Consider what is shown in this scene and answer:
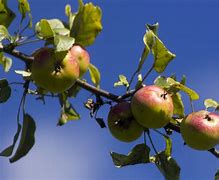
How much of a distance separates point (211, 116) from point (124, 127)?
291 mm

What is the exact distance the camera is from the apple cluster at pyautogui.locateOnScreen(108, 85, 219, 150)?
5.67 feet

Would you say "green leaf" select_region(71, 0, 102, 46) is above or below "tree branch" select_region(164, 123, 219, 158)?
above

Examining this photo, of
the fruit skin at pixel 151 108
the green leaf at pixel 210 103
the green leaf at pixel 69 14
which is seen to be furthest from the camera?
the green leaf at pixel 210 103

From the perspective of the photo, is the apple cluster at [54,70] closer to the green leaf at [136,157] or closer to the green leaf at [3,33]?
the green leaf at [3,33]

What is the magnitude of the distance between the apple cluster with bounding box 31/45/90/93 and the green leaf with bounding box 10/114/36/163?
202 millimetres

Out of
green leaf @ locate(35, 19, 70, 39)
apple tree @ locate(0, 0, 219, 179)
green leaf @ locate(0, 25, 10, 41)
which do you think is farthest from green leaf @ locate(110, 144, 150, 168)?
green leaf @ locate(0, 25, 10, 41)

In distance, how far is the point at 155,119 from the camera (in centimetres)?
172

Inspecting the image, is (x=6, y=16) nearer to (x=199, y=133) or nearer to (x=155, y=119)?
(x=155, y=119)

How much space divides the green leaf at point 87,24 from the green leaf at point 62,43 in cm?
20

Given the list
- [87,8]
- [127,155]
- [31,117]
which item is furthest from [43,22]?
[127,155]

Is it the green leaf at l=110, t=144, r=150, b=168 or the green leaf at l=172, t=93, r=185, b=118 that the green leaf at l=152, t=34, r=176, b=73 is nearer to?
the green leaf at l=172, t=93, r=185, b=118

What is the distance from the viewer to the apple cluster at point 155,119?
1729 millimetres

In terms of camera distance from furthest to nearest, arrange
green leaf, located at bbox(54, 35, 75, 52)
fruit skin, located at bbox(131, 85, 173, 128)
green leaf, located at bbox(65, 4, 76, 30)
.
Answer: green leaf, located at bbox(65, 4, 76, 30)
fruit skin, located at bbox(131, 85, 173, 128)
green leaf, located at bbox(54, 35, 75, 52)

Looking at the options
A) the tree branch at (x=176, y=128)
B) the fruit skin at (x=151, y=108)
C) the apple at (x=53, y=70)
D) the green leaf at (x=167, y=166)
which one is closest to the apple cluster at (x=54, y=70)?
the apple at (x=53, y=70)
